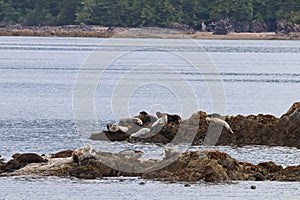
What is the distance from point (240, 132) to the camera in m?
34.2

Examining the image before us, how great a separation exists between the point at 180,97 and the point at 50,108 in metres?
9.44

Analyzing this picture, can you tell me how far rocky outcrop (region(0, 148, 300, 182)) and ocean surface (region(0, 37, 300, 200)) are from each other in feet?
1.24

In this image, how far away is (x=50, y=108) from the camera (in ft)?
156

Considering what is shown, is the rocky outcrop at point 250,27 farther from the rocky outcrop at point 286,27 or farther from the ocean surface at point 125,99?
the ocean surface at point 125,99

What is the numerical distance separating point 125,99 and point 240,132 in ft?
63.4

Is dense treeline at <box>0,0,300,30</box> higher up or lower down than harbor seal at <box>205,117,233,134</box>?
lower down

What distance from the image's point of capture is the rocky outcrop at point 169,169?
26297 mm

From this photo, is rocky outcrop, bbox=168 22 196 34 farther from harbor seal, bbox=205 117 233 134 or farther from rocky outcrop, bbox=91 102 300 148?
harbor seal, bbox=205 117 233 134

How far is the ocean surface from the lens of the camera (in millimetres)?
25406

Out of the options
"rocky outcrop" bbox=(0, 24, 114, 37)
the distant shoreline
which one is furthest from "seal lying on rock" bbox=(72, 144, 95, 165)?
"rocky outcrop" bbox=(0, 24, 114, 37)

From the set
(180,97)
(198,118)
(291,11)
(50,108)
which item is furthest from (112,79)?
(291,11)

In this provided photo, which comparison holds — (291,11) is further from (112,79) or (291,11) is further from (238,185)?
(238,185)

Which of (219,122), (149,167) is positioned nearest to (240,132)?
(219,122)

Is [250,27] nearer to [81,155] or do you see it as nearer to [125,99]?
[125,99]
